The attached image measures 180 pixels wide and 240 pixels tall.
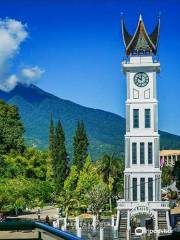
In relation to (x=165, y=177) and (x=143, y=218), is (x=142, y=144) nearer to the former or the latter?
(x=143, y=218)

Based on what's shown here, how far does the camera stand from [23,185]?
44.6 m

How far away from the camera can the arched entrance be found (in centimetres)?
3941

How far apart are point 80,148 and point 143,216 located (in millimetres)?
29853

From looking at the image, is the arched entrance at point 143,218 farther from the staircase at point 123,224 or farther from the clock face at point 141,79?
the clock face at point 141,79

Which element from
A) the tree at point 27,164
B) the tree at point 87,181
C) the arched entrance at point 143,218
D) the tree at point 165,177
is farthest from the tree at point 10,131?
the tree at point 165,177

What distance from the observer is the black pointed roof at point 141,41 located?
1707 inches

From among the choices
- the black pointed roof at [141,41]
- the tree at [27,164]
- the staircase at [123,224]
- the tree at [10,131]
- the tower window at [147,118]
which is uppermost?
the black pointed roof at [141,41]

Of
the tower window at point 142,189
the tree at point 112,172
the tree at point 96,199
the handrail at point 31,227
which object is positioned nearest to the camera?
the handrail at point 31,227

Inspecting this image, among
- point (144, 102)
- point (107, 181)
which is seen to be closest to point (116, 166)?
point (107, 181)

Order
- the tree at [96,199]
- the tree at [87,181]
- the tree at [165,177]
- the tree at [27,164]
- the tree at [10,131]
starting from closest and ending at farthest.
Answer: the tree at [96,199] → the tree at [27,164] → the tree at [87,181] → the tree at [10,131] → the tree at [165,177]

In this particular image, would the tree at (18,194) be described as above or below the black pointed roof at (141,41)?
below

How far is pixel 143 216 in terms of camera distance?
40.6 meters

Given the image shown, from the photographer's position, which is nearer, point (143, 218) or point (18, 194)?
point (143, 218)

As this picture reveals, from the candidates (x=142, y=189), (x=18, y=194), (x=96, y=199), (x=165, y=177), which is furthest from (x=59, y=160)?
(x=165, y=177)
